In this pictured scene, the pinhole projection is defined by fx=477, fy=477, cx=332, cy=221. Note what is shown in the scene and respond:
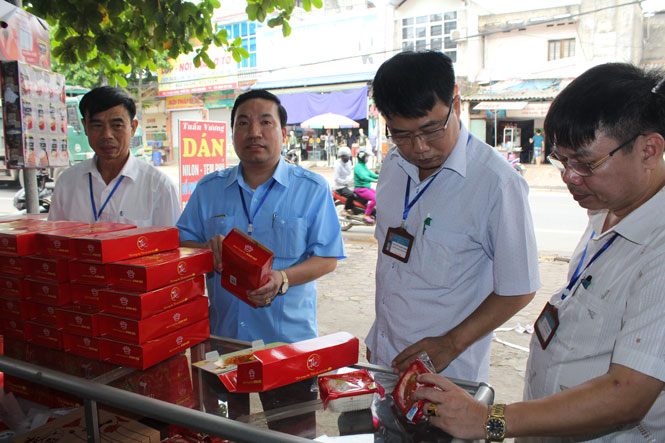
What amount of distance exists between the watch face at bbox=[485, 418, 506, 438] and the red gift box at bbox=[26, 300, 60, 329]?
4.24ft

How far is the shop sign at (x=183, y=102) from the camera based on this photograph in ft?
75.6

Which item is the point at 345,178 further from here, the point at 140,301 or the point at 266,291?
the point at 140,301

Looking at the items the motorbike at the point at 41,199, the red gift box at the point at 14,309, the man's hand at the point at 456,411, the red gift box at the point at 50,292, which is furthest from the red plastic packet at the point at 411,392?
the motorbike at the point at 41,199

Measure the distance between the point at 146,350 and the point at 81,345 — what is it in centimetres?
25

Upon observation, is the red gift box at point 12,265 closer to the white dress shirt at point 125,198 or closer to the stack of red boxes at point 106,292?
the stack of red boxes at point 106,292

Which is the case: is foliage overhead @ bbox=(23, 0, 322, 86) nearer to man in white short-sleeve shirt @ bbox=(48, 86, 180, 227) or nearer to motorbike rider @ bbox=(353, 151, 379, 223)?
man in white short-sleeve shirt @ bbox=(48, 86, 180, 227)

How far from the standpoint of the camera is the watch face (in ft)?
3.25

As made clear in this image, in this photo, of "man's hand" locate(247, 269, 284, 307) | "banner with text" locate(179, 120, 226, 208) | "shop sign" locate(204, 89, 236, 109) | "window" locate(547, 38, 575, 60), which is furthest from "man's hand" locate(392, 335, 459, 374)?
"shop sign" locate(204, 89, 236, 109)

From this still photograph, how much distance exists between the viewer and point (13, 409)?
1.47 metres

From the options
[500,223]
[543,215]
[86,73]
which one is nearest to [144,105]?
[86,73]

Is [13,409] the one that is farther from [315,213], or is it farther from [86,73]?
[86,73]

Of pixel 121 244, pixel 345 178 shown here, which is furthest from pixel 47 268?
pixel 345 178

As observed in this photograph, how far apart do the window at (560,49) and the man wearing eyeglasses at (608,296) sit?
18.6 m

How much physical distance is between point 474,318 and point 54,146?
2.34m
